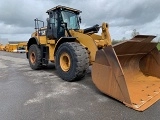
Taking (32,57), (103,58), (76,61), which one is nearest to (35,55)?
(32,57)

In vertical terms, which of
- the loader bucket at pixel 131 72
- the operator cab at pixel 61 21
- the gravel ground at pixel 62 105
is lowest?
the gravel ground at pixel 62 105

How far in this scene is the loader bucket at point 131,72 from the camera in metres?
3.81

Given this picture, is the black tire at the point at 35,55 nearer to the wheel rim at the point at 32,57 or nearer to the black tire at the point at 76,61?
the wheel rim at the point at 32,57

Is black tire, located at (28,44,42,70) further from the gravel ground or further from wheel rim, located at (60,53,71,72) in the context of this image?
the gravel ground

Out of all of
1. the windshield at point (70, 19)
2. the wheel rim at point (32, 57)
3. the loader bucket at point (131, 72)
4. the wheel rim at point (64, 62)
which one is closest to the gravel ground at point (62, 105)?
the loader bucket at point (131, 72)

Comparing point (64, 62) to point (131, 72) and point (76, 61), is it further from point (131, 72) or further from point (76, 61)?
point (131, 72)

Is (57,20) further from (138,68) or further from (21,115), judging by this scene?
(21,115)

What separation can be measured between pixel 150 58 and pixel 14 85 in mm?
4121

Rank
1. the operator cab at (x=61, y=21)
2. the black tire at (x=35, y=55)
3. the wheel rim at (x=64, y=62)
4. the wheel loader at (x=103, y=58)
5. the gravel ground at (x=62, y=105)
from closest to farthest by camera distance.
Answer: the gravel ground at (x=62, y=105)
the wheel loader at (x=103, y=58)
the wheel rim at (x=64, y=62)
the operator cab at (x=61, y=21)
the black tire at (x=35, y=55)

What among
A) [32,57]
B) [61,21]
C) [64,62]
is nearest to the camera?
[64,62]

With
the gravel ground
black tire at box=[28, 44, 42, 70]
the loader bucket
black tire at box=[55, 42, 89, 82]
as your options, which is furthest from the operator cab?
the loader bucket

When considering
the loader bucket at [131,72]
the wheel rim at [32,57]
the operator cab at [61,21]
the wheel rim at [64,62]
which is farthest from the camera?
the wheel rim at [32,57]

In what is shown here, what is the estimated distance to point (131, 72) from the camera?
541 cm

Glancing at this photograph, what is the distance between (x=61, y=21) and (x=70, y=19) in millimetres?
415
